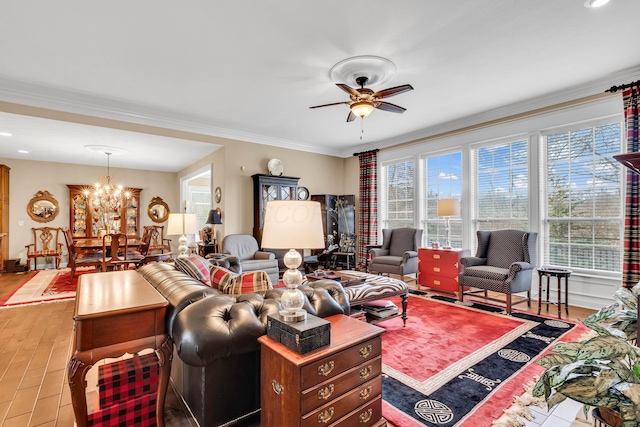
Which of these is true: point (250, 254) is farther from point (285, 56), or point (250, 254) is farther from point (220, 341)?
point (220, 341)

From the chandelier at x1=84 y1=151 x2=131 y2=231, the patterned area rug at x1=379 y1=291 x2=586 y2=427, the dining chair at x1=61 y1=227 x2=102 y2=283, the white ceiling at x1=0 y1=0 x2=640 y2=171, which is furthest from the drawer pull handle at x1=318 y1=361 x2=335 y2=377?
the chandelier at x1=84 y1=151 x2=131 y2=231

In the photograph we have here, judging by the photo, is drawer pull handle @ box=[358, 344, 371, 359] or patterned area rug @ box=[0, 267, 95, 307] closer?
drawer pull handle @ box=[358, 344, 371, 359]

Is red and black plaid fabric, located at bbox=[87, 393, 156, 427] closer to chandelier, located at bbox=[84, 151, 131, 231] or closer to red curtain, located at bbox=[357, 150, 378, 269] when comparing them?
red curtain, located at bbox=[357, 150, 378, 269]

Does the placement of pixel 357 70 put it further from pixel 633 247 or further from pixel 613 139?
pixel 633 247

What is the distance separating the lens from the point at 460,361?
2559 millimetres

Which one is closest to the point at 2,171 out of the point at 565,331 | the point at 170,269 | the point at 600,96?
the point at 170,269

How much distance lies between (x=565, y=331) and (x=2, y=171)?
10505 millimetres

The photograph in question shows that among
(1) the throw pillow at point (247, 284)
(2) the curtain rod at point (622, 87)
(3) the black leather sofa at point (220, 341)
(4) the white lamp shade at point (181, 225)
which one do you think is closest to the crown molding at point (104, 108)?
(4) the white lamp shade at point (181, 225)

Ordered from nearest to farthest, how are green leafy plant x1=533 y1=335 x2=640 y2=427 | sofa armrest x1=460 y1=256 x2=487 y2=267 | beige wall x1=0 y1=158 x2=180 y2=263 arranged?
green leafy plant x1=533 y1=335 x2=640 y2=427
sofa armrest x1=460 y1=256 x2=487 y2=267
beige wall x1=0 y1=158 x2=180 y2=263

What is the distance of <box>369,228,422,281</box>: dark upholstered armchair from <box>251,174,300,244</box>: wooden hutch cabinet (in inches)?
Answer: 87.0

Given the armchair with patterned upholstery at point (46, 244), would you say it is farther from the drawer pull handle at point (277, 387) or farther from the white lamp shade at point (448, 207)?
the white lamp shade at point (448, 207)

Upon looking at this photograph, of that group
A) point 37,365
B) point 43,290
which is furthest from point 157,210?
point 37,365

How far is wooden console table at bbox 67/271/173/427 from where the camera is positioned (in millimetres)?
1415

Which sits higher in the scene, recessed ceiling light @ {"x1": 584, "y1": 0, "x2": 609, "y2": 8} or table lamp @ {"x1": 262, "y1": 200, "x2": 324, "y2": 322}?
recessed ceiling light @ {"x1": 584, "y1": 0, "x2": 609, "y2": 8}
